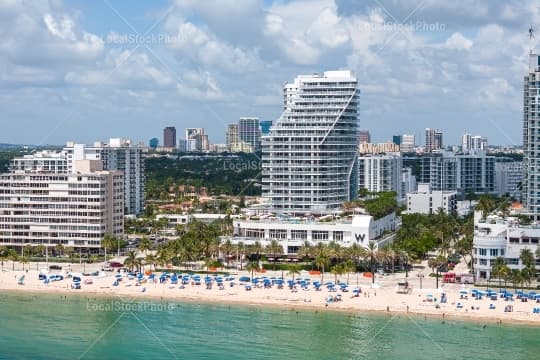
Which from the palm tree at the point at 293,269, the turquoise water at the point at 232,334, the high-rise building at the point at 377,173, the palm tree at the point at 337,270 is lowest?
the turquoise water at the point at 232,334

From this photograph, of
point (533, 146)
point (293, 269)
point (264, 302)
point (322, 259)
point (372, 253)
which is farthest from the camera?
point (533, 146)

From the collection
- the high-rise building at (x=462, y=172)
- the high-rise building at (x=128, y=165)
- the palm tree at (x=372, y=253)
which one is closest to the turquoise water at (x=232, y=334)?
the palm tree at (x=372, y=253)

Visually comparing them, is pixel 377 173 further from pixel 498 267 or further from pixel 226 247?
pixel 498 267

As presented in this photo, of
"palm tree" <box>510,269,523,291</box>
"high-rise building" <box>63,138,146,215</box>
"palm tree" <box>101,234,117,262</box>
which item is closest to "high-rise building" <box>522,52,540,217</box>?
"palm tree" <box>510,269,523,291</box>

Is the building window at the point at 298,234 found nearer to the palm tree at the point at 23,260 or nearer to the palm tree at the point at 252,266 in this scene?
the palm tree at the point at 252,266

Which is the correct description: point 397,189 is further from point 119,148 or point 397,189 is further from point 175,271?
point 175,271

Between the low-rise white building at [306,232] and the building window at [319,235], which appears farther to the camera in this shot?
the building window at [319,235]

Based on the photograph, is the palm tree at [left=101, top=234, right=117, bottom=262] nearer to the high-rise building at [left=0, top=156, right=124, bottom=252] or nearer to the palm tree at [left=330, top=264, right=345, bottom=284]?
the high-rise building at [left=0, top=156, right=124, bottom=252]

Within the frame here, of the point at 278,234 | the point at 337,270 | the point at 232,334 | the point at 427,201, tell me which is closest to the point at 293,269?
the point at 337,270
